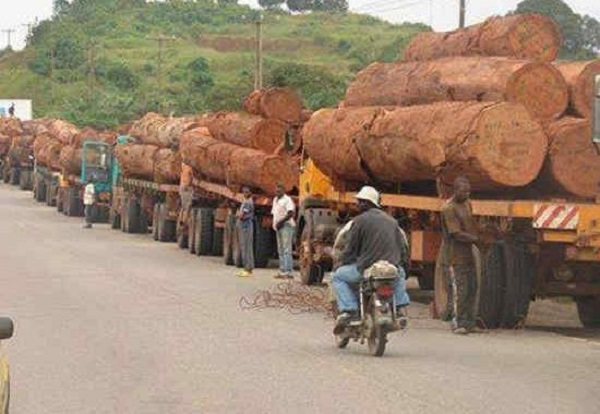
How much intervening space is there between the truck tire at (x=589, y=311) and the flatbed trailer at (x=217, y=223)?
1050 centimetres

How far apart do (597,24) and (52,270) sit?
109m

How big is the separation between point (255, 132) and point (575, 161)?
42.7 ft

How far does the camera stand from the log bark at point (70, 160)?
5059 centimetres

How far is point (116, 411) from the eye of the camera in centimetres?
1124

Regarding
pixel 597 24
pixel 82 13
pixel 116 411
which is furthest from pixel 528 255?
pixel 82 13

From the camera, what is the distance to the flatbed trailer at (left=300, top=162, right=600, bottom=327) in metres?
17.3

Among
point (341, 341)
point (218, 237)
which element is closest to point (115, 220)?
point (218, 237)

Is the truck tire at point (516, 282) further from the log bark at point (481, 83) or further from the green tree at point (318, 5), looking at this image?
the green tree at point (318, 5)

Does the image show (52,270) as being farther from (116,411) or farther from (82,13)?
(82,13)

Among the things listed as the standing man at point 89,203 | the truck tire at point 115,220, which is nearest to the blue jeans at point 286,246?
the standing man at point 89,203

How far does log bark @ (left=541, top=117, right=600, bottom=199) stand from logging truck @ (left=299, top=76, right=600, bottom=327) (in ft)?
0.63

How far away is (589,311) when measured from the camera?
2006cm

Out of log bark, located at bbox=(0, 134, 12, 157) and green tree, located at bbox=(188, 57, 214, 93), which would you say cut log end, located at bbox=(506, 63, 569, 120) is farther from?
green tree, located at bbox=(188, 57, 214, 93)

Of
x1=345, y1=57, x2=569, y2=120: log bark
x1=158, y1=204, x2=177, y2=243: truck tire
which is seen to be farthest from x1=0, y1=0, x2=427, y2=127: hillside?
x1=345, y1=57, x2=569, y2=120: log bark
